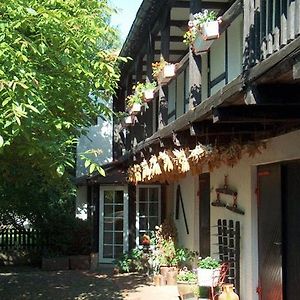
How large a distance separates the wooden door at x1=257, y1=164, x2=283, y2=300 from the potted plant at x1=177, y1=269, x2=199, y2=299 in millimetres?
2280

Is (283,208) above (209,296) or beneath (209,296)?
above

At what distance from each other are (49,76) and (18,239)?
11592mm

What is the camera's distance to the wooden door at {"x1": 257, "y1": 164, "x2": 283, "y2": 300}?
760cm

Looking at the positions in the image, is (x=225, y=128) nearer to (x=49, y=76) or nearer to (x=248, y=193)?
(x=248, y=193)

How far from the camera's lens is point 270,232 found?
311 inches

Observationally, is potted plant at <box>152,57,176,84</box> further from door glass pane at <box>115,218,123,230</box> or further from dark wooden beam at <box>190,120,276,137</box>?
door glass pane at <box>115,218,123,230</box>

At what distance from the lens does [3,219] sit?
17625 millimetres

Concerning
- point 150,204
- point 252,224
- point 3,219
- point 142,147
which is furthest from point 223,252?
point 3,219

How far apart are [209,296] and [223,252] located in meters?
0.83

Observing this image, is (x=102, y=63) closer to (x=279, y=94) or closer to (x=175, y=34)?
(x=279, y=94)

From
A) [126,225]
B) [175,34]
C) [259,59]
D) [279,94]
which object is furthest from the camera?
[126,225]

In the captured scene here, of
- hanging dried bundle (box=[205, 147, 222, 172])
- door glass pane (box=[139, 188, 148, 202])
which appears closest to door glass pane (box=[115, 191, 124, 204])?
door glass pane (box=[139, 188, 148, 202])

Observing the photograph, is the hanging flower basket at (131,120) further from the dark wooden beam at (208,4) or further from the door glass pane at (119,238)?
the door glass pane at (119,238)

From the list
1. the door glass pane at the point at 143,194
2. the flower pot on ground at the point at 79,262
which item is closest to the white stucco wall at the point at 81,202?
the flower pot on ground at the point at 79,262
